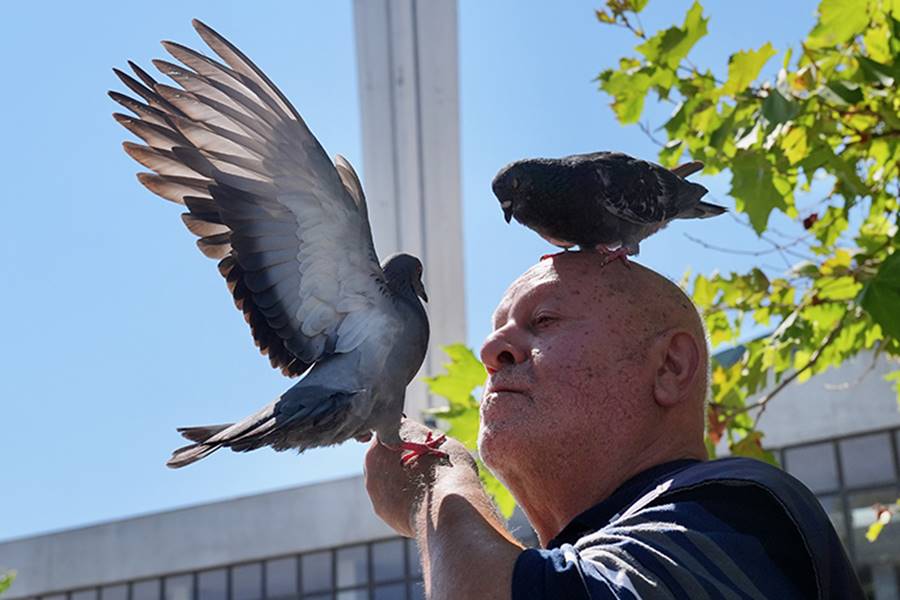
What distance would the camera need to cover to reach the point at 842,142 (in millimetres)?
4801

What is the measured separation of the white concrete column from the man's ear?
24.2 feet

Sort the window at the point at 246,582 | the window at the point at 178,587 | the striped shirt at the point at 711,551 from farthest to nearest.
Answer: the window at the point at 178,587, the window at the point at 246,582, the striped shirt at the point at 711,551

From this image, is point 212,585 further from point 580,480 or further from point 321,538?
point 580,480

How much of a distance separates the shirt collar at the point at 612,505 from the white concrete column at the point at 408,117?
756 centimetres

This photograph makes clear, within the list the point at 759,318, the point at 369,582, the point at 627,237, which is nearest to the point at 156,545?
the point at 369,582

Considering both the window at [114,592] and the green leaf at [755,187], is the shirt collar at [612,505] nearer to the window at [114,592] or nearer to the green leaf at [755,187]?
the green leaf at [755,187]

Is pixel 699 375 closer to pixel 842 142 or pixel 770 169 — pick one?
pixel 770 169

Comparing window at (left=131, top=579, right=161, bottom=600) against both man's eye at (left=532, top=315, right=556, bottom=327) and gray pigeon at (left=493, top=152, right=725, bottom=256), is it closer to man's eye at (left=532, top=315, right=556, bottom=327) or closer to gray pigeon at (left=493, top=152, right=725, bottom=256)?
gray pigeon at (left=493, top=152, right=725, bottom=256)

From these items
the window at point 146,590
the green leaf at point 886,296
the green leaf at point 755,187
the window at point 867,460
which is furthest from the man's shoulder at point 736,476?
the window at point 146,590

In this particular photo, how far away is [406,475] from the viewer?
2.70m

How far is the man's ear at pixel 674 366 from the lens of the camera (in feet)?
8.71

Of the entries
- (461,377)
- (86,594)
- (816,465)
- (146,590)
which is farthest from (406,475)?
(86,594)

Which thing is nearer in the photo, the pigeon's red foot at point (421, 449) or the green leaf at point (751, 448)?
the pigeon's red foot at point (421, 449)

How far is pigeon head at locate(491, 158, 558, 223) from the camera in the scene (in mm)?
3363
